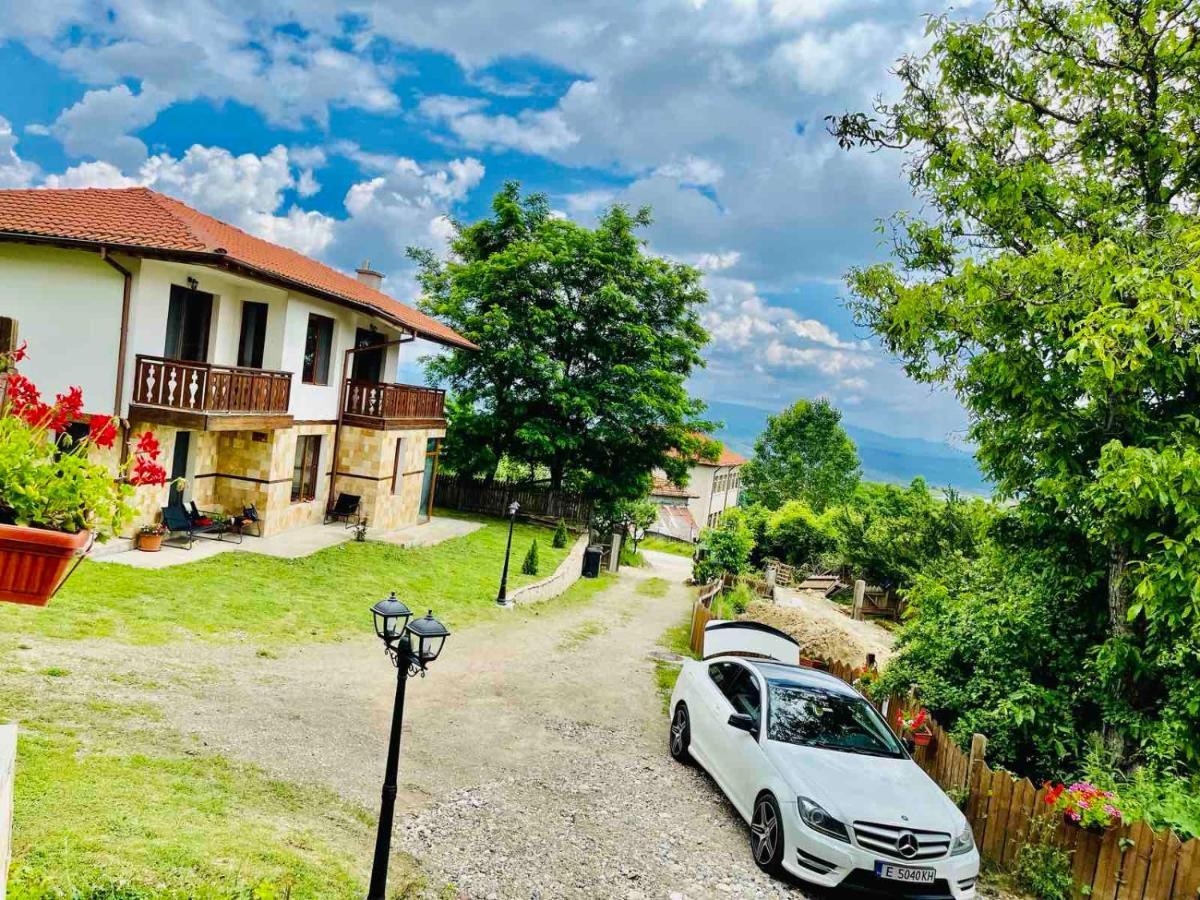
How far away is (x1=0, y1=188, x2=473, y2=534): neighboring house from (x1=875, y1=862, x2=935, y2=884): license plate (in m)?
13.8

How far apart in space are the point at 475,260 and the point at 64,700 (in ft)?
86.7

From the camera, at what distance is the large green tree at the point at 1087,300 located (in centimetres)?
773

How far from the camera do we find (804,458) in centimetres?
6319

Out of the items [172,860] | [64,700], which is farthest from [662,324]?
[172,860]

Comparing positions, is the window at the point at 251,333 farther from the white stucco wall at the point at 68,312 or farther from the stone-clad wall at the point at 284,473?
the white stucco wall at the point at 68,312

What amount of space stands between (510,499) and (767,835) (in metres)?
25.8

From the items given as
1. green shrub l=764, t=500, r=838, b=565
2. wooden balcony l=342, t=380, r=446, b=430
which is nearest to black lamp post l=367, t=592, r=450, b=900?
wooden balcony l=342, t=380, r=446, b=430

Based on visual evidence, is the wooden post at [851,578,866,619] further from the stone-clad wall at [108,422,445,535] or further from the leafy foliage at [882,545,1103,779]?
the leafy foliage at [882,545,1103,779]

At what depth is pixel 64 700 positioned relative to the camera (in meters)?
7.85

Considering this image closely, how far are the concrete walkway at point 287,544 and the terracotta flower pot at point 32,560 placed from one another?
12.6 m

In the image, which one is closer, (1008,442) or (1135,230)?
(1135,230)

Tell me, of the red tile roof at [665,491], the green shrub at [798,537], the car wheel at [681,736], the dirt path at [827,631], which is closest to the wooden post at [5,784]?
the car wheel at [681,736]

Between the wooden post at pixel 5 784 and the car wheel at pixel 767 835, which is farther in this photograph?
the car wheel at pixel 767 835

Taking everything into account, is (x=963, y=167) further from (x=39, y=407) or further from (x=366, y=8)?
(x=366, y=8)
